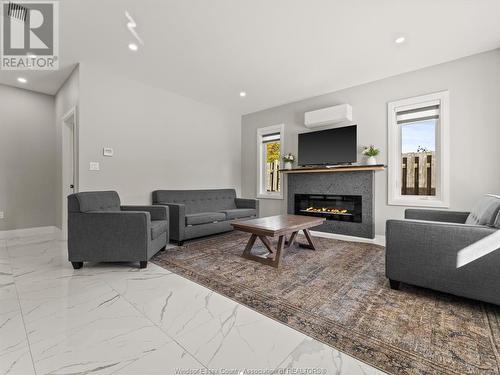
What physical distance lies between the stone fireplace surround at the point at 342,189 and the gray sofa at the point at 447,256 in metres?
1.84

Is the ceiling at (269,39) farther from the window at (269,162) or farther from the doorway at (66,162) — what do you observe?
the window at (269,162)

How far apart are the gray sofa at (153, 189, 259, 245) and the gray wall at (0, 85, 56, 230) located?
7.75 ft

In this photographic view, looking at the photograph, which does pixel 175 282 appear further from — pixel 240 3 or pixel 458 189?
pixel 458 189

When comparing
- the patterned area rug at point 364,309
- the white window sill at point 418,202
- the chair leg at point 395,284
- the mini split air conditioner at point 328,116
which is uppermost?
the mini split air conditioner at point 328,116

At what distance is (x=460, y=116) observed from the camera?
336 centimetres

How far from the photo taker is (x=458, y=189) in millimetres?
3377

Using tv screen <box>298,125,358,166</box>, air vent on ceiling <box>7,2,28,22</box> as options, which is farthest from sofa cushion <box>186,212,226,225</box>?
air vent on ceiling <box>7,2,28,22</box>

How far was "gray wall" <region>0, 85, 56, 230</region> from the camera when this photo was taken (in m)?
4.24

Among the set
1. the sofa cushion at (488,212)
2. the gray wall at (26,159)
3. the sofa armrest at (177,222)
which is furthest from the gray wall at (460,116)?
the gray wall at (26,159)

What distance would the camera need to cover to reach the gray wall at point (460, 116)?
3150mm

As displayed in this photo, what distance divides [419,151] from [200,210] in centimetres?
390

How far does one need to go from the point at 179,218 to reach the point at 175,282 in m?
1.43

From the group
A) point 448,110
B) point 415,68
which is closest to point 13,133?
point 415,68

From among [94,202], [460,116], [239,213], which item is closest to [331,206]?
[239,213]
